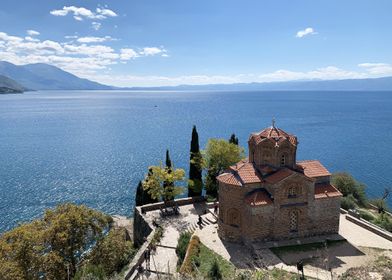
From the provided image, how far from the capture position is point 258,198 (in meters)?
29.6

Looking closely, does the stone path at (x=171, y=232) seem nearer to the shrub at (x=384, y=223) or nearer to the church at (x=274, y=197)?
the church at (x=274, y=197)

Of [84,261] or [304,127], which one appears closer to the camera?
[84,261]

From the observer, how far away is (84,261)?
25.9m

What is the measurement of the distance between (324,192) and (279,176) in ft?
17.4

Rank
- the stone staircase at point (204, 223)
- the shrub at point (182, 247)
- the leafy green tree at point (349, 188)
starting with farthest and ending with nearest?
the leafy green tree at point (349, 188) → the stone staircase at point (204, 223) → the shrub at point (182, 247)

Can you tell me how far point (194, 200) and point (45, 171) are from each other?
4058cm

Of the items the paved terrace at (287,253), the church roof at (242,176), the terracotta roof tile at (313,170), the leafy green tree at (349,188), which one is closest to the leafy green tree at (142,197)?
the paved terrace at (287,253)

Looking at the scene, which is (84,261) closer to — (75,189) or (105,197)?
(105,197)

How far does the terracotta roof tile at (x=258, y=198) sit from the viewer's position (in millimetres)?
29203

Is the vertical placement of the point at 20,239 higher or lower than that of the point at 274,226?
higher

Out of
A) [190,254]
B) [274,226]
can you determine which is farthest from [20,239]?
[274,226]

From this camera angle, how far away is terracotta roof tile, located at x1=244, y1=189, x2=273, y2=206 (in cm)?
2920

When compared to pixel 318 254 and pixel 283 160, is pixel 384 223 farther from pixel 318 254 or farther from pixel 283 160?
pixel 283 160

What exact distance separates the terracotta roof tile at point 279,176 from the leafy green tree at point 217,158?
503 inches
